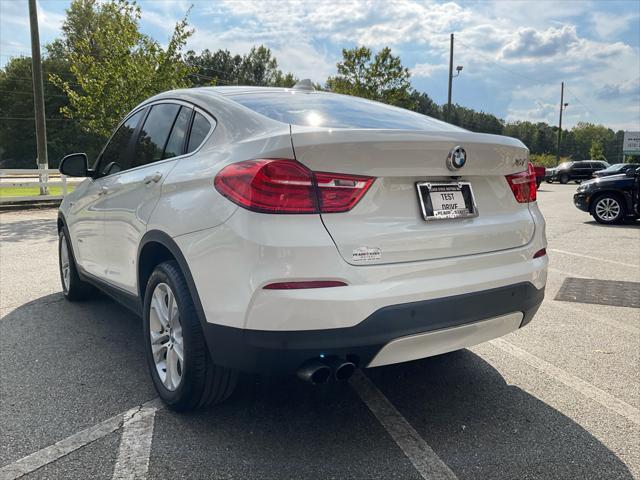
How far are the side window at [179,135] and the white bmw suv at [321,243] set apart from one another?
1 cm

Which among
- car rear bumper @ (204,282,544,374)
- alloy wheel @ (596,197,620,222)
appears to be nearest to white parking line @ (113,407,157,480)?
A: car rear bumper @ (204,282,544,374)

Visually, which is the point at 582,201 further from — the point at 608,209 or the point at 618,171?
the point at 618,171

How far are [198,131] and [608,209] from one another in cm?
1179

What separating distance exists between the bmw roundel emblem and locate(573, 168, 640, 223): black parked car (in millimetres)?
11336

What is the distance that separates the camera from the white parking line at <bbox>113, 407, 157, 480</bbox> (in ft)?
7.68

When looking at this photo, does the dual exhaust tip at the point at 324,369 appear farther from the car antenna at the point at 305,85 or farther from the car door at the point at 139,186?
the car antenna at the point at 305,85

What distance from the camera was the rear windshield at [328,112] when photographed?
2.76 metres

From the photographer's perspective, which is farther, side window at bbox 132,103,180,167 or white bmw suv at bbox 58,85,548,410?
side window at bbox 132,103,180,167

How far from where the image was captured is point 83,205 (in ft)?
14.8

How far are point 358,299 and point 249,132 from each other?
0.96 metres

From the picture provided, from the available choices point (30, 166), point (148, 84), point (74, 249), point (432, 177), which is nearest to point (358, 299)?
point (432, 177)

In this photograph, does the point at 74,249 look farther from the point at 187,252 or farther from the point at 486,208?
the point at 486,208

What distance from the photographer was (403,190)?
2.45 m

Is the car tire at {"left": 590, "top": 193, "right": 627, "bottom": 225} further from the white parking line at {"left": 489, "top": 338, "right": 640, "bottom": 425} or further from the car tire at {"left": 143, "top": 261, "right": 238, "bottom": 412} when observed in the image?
the car tire at {"left": 143, "top": 261, "right": 238, "bottom": 412}
